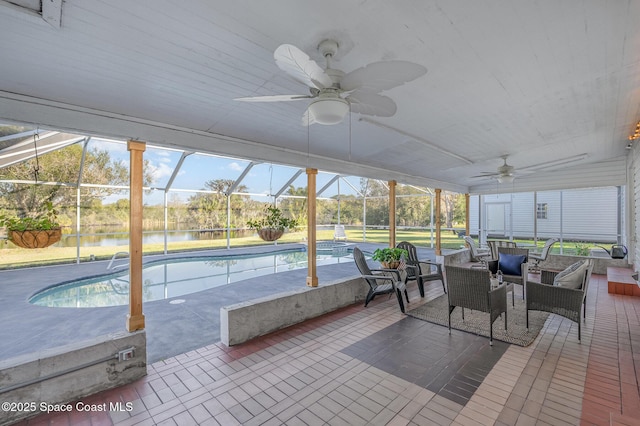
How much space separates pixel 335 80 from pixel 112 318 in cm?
460

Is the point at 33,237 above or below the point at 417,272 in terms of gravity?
above

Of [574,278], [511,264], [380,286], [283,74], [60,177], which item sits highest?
[283,74]

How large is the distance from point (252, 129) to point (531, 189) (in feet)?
32.2

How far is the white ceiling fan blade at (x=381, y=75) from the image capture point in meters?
1.73

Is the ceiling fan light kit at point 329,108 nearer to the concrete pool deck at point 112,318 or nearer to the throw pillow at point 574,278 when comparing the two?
the concrete pool deck at point 112,318

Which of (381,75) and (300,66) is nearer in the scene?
(300,66)

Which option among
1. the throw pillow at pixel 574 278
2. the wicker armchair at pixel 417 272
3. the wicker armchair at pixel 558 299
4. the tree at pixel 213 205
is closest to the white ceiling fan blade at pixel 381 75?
the wicker armchair at pixel 558 299

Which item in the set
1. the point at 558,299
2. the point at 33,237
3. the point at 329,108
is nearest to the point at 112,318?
the point at 33,237

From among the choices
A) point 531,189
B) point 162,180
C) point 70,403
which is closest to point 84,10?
point 70,403

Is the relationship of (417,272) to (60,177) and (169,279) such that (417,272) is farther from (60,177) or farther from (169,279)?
(60,177)

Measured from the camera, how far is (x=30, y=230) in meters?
2.78

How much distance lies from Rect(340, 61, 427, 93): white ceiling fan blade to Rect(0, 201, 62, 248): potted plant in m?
3.13

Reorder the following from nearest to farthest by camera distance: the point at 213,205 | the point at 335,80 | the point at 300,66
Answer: the point at 300,66 → the point at 335,80 → the point at 213,205

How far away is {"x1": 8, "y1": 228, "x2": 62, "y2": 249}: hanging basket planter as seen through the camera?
275 cm
